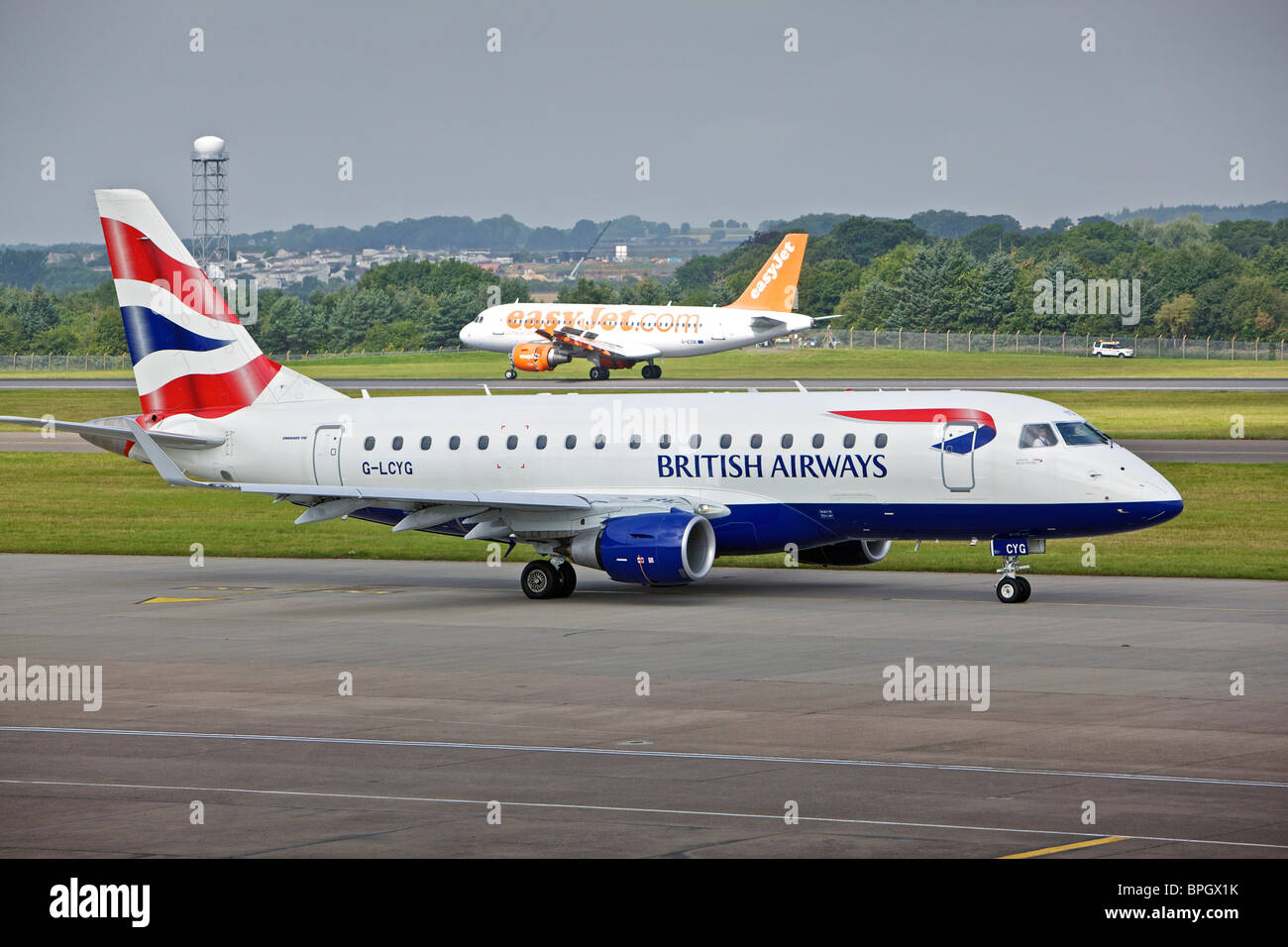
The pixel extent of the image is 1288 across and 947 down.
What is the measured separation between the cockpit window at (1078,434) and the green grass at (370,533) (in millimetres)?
6025

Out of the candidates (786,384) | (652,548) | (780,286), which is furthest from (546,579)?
(780,286)

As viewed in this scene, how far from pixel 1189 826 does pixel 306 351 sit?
167m

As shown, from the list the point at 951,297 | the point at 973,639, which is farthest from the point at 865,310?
the point at 973,639

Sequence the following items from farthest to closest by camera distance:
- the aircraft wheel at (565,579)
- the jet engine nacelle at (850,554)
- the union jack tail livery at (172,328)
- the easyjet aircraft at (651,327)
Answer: the easyjet aircraft at (651,327)
the union jack tail livery at (172,328)
the jet engine nacelle at (850,554)
the aircraft wheel at (565,579)

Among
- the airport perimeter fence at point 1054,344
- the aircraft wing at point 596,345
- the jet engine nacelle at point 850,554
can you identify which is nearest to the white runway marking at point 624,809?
the jet engine nacelle at point 850,554

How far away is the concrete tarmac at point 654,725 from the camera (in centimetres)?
1484

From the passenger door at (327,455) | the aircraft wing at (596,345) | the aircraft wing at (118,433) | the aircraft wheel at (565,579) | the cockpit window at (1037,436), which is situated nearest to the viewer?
the cockpit window at (1037,436)

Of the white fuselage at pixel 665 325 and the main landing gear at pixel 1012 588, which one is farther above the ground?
the white fuselage at pixel 665 325

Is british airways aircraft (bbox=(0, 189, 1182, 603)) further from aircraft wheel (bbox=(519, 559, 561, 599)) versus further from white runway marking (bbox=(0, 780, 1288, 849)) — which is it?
white runway marking (bbox=(0, 780, 1288, 849))

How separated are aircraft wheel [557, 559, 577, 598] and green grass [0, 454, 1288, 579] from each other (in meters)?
7.30

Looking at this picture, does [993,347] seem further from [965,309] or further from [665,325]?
[665,325]

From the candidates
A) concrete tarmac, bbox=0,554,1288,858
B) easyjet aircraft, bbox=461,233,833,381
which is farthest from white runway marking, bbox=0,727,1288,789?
easyjet aircraft, bbox=461,233,833,381

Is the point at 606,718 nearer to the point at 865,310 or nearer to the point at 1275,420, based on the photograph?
the point at 1275,420

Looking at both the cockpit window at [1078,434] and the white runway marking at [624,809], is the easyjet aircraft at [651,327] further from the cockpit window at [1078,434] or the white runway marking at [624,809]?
the white runway marking at [624,809]
